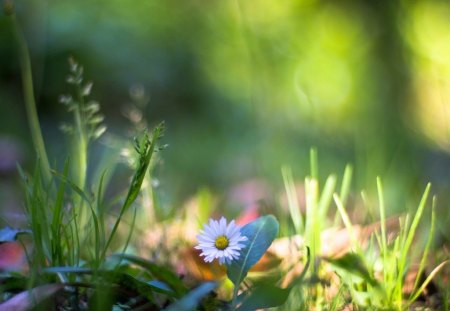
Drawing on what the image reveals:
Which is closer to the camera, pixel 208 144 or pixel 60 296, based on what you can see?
pixel 60 296

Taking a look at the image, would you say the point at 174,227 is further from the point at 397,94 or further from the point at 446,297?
the point at 397,94

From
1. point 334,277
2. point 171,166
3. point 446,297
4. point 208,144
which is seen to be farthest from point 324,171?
point 446,297

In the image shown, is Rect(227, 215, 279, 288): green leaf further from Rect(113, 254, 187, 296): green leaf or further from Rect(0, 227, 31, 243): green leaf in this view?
Rect(0, 227, 31, 243): green leaf

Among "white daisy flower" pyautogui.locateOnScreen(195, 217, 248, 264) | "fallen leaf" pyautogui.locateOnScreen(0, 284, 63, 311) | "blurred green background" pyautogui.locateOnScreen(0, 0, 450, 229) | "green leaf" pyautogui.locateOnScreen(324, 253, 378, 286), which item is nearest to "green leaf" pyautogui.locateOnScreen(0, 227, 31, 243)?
"fallen leaf" pyautogui.locateOnScreen(0, 284, 63, 311)

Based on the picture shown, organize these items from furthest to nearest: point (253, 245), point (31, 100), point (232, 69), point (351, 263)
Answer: point (232, 69) → point (31, 100) → point (253, 245) → point (351, 263)

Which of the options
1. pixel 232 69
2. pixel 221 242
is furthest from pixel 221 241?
pixel 232 69

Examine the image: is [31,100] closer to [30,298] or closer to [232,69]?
[30,298]
